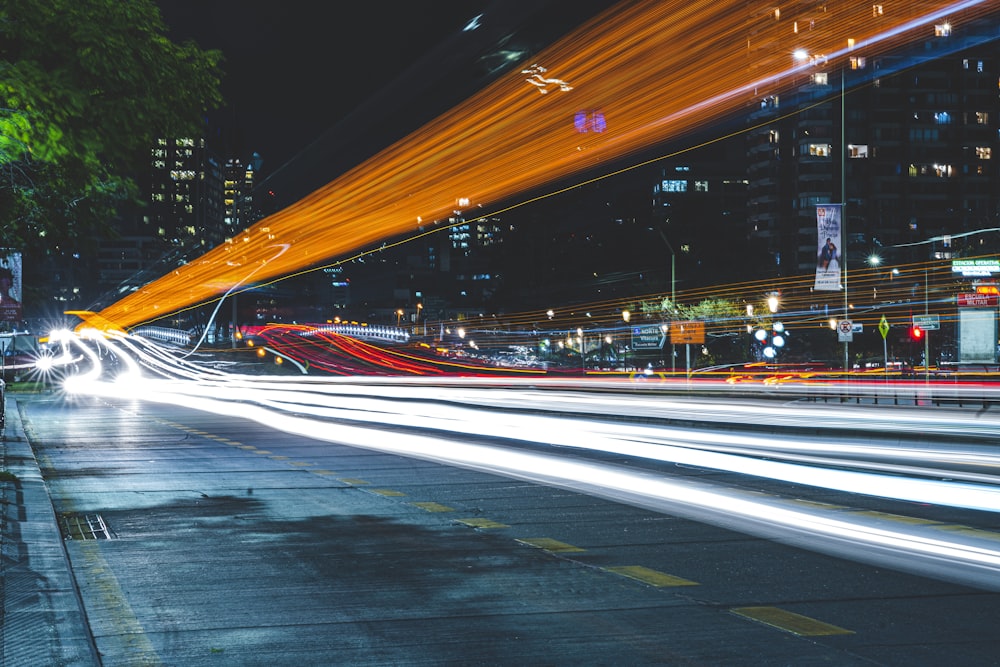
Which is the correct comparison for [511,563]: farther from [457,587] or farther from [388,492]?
[388,492]

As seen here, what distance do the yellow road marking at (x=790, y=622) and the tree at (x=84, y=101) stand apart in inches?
284

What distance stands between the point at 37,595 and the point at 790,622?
466 cm

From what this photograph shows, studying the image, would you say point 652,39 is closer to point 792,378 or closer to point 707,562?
point 707,562

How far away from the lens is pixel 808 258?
114 meters

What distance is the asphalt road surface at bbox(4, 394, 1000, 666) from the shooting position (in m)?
6.21

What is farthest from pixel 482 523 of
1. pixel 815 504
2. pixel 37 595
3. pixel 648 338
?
pixel 648 338

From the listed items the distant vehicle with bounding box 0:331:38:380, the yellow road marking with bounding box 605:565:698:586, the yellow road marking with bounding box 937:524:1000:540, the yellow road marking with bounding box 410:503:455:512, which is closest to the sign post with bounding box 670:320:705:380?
the distant vehicle with bounding box 0:331:38:380

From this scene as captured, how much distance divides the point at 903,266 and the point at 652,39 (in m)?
84.9

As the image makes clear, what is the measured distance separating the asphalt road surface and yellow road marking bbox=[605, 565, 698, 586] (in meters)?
0.02

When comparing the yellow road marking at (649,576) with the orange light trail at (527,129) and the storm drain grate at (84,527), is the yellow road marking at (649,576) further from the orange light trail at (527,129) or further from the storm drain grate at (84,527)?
the orange light trail at (527,129)

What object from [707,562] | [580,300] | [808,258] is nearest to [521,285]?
[580,300]

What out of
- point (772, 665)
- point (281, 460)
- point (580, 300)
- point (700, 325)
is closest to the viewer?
point (772, 665)

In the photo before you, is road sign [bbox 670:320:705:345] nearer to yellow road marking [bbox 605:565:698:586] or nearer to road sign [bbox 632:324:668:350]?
road sign [bbox 632:324:668:350]

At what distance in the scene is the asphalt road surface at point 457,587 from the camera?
6207 millimetres
